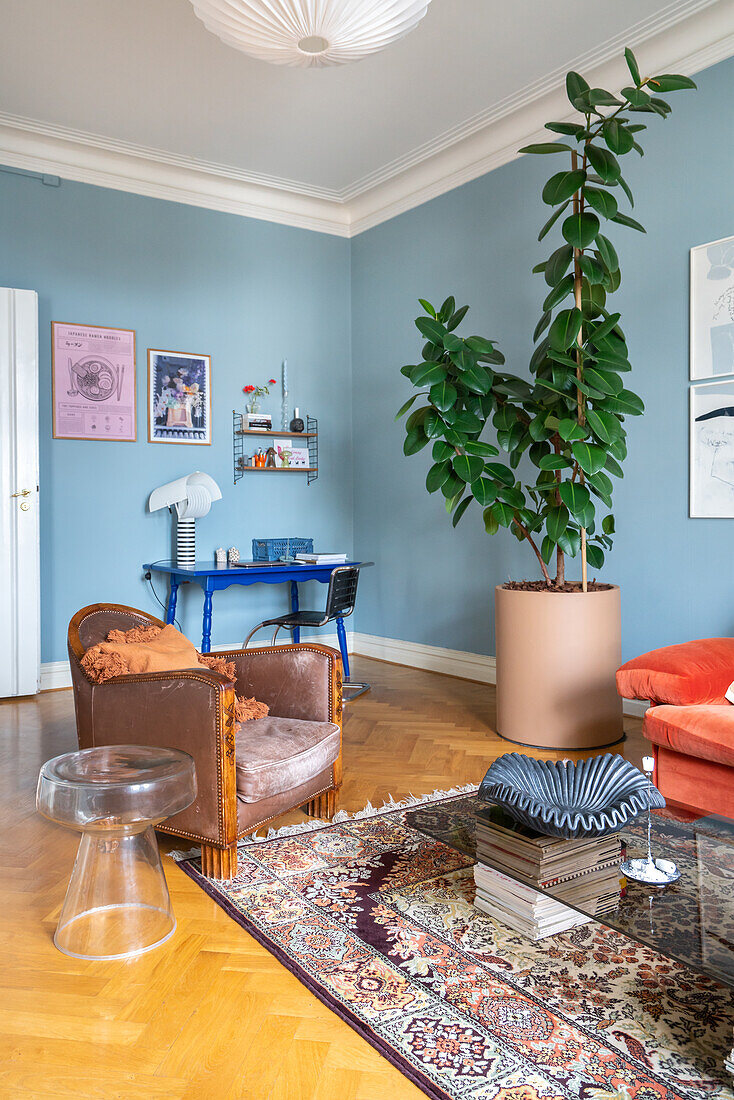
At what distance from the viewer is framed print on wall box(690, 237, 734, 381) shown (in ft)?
12.2

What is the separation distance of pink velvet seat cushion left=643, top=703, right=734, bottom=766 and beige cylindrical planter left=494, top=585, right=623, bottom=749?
882 mm

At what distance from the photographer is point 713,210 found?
3.79 metres

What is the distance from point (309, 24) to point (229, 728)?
7.75ft

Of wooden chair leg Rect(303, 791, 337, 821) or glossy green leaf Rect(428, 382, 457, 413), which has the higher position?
glossy green leaf Rect(428, 382, 457, 413)

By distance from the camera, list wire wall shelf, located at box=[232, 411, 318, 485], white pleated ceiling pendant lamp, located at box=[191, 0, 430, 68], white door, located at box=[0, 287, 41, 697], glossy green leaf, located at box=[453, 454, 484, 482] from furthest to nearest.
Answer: wire wall shelf, located at box=[232, 411, 318, 485] → white door, located at box=[0, 287, 41, 697] → glossy green leaf, located at box=[453, 454, 484, 482] → white pleated ceiling pendant lamp, located at box=[191, 0, 430, 68]

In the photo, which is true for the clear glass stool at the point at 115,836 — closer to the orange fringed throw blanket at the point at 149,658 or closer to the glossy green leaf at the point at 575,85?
the orange fringed throw blanket at the point at 149,658

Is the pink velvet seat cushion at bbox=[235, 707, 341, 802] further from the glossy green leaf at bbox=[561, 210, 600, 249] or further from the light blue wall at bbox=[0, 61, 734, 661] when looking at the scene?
the glossy green leaf at bbox=[561, 210, 600, 249]

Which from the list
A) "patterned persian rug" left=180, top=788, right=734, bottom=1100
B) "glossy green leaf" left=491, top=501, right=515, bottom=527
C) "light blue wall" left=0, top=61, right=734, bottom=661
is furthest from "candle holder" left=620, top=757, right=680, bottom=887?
"light blue wall" left=0, top=61, right=734, bottom=661

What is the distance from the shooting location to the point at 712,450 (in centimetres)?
381

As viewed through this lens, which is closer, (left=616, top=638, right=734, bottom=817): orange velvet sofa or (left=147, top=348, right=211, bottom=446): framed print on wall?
(left=616, top=638, right=734, bottom=817): orange velvet sofa

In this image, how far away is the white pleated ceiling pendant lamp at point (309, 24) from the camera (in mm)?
2732

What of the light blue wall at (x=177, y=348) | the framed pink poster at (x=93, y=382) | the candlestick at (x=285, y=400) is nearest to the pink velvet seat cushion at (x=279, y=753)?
the light blue wall at (x=177, y=348)

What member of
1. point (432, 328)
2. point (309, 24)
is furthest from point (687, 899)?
point (309, 24)

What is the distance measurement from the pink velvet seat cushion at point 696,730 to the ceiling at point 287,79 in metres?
3.13
